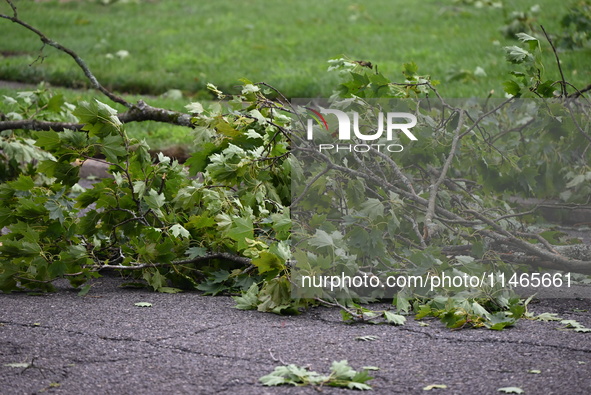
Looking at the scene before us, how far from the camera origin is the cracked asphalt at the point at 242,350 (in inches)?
94.1

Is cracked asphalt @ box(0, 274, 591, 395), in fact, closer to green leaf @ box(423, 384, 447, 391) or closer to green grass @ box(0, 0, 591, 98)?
green leaf @ box(423, 384, 447, 391)

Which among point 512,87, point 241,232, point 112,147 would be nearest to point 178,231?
point 241,232

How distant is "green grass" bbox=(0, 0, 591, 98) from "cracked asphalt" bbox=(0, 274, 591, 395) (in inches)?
172

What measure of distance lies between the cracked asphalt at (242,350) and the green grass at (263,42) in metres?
4.38

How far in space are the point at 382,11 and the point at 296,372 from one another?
1018 centimetres

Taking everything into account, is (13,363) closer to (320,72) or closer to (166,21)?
(320,72)

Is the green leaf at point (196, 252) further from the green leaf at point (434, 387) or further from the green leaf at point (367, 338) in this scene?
the green leaf at point (434, 387)

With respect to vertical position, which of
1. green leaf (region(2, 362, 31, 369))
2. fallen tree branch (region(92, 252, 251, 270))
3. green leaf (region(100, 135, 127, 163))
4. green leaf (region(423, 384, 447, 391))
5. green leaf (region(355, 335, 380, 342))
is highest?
green leaf (region(100, 135, 127, 163))

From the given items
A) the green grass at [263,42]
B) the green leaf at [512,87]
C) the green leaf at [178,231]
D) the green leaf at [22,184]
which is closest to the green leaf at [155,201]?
the green leaf at [178,231]

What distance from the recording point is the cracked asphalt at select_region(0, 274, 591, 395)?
2.39 meters

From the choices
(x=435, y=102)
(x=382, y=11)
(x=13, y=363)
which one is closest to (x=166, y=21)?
(x=382, y=11)

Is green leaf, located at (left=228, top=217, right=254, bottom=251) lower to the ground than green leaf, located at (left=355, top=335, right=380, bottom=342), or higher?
higher

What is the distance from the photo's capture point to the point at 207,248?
3771 mm

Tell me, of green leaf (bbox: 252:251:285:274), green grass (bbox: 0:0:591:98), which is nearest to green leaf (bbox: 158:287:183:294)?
green leaf (bbox: 252:251:285:274)
